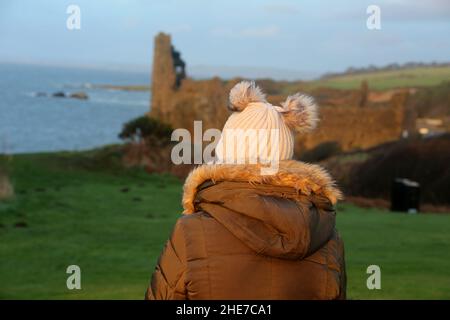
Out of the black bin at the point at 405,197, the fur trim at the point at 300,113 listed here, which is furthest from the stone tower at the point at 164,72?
the fur trim at the point at 300,113

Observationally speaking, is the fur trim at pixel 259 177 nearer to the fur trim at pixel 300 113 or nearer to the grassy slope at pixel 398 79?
the fur trim at pixel 300 113

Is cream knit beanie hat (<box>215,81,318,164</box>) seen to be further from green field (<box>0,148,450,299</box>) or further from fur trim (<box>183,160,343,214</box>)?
green field (<box>0,148,450,299</box>)

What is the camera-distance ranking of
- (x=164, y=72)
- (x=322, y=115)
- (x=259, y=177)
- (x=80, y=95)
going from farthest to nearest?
1. (x=80, y=95)
2. (x=164, y=72)
3. (x=322, y=115)
4. (x=259, y=177)

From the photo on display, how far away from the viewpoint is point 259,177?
3.49 metres

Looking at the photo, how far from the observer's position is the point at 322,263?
3516 mm

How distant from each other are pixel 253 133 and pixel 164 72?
137 feet

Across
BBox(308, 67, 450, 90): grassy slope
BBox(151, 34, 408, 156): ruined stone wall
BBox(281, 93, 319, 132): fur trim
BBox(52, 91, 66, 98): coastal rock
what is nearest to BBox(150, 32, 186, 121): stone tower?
BBox(151, 34, 408, 156): ruined stone wall

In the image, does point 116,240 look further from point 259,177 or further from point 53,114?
point 53,114

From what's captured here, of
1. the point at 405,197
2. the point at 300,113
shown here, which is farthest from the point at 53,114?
the point at 300,113

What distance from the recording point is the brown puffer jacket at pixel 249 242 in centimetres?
336

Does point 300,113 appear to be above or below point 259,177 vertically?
above

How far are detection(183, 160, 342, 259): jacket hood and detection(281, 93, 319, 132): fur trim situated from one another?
254 mm

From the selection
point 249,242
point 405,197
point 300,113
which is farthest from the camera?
point 405,197

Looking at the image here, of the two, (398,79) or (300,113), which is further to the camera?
(398,79)
